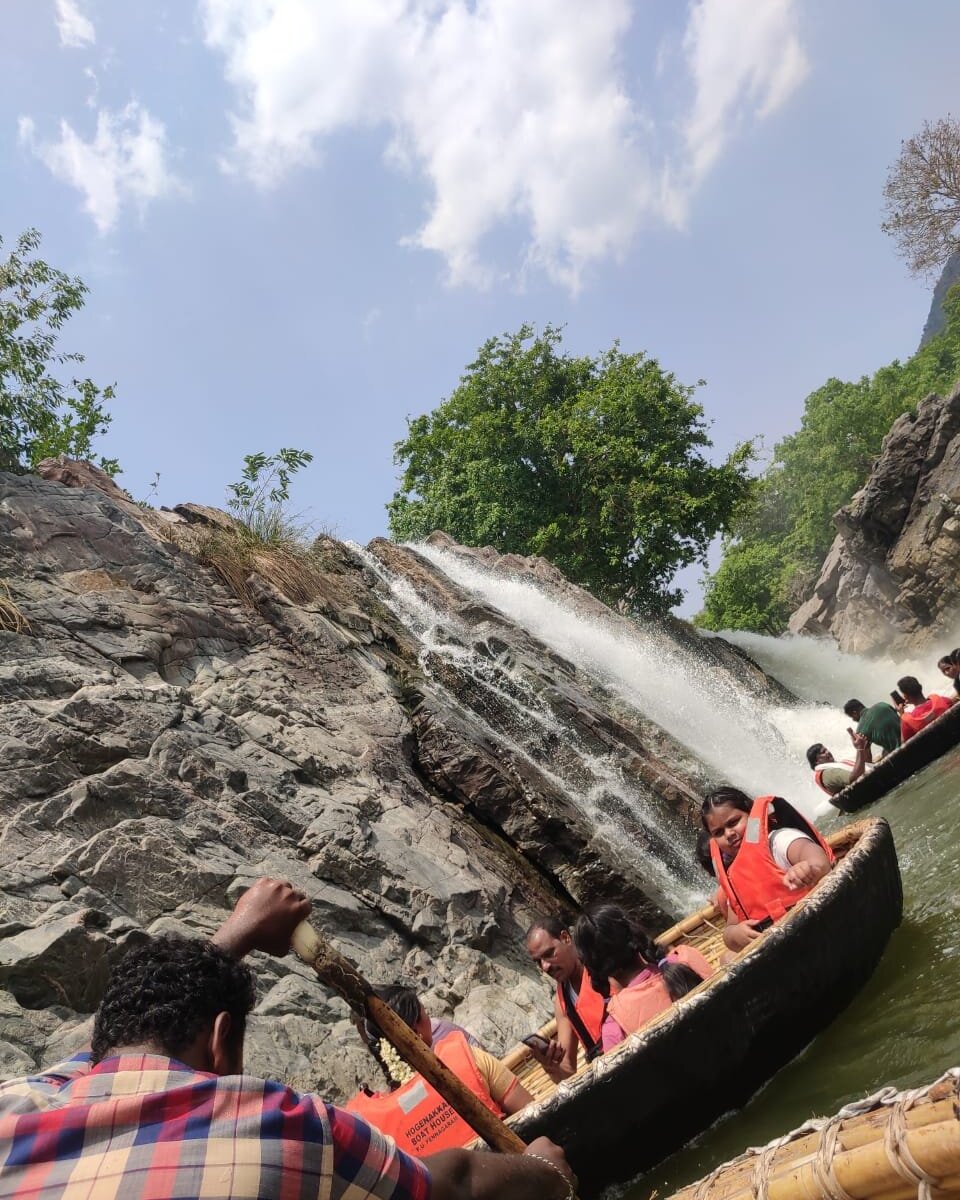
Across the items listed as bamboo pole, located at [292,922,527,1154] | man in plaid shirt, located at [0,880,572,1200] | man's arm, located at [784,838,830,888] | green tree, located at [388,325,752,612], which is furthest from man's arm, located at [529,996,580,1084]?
green tree, located at [388,325,752,612]

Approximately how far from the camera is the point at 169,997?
1796 millimetres

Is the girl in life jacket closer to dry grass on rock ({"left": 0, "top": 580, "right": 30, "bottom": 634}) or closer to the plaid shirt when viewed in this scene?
the plaid shirt

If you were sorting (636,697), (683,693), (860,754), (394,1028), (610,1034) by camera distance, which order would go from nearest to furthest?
(394,1028) < (610,1034) < (860,754) < (636,697) < (683,693)

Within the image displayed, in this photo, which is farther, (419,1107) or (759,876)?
(759,876)

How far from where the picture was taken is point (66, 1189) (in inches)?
56.0

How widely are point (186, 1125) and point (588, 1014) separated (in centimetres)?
363

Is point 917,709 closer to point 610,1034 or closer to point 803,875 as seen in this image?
point 803,875

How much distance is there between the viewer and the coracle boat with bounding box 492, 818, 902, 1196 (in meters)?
3.69

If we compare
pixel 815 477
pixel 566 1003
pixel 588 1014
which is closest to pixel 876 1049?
pixel 588 1014

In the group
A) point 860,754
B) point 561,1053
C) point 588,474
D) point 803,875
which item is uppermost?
point 588,474

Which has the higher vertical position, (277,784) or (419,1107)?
(277,784)

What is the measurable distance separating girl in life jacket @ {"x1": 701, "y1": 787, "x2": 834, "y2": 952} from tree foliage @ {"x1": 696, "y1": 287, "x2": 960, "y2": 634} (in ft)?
125

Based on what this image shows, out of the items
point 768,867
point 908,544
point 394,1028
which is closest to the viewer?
point 394,1028

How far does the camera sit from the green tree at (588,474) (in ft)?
88.1
